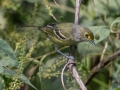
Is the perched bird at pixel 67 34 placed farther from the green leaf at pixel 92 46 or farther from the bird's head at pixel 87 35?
the green leaf at pixel 92 46

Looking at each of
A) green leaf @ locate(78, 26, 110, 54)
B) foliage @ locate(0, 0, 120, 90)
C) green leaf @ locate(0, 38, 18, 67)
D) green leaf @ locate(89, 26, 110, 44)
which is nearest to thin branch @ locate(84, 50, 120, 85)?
foliage @ locate(0, 0, 120, 90)

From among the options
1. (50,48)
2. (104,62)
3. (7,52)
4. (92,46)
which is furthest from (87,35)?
(7,52)

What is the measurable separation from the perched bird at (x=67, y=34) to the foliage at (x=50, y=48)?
0.22 ft

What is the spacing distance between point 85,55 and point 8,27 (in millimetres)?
792

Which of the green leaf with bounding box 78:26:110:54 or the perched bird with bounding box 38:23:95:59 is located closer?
the green leaf with bounding box 78:26:110:54

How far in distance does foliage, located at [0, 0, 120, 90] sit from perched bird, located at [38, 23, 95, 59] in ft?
0.22

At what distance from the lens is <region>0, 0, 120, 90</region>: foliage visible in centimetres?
243

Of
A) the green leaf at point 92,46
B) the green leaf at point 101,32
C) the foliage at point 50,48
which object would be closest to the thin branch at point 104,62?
the foliage at point 50,48

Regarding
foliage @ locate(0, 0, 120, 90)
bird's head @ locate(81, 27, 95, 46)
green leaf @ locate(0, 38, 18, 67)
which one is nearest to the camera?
green leaf @ locate(0, 38, 18, 67)

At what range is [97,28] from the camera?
2.61 meters

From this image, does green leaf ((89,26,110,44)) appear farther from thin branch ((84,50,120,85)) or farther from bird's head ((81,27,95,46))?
thin branch ((84,50,120,85))

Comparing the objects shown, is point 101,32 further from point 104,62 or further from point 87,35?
point 104,62

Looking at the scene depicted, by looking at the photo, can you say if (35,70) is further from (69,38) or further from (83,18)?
(83,18)

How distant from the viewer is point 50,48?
137 inches
